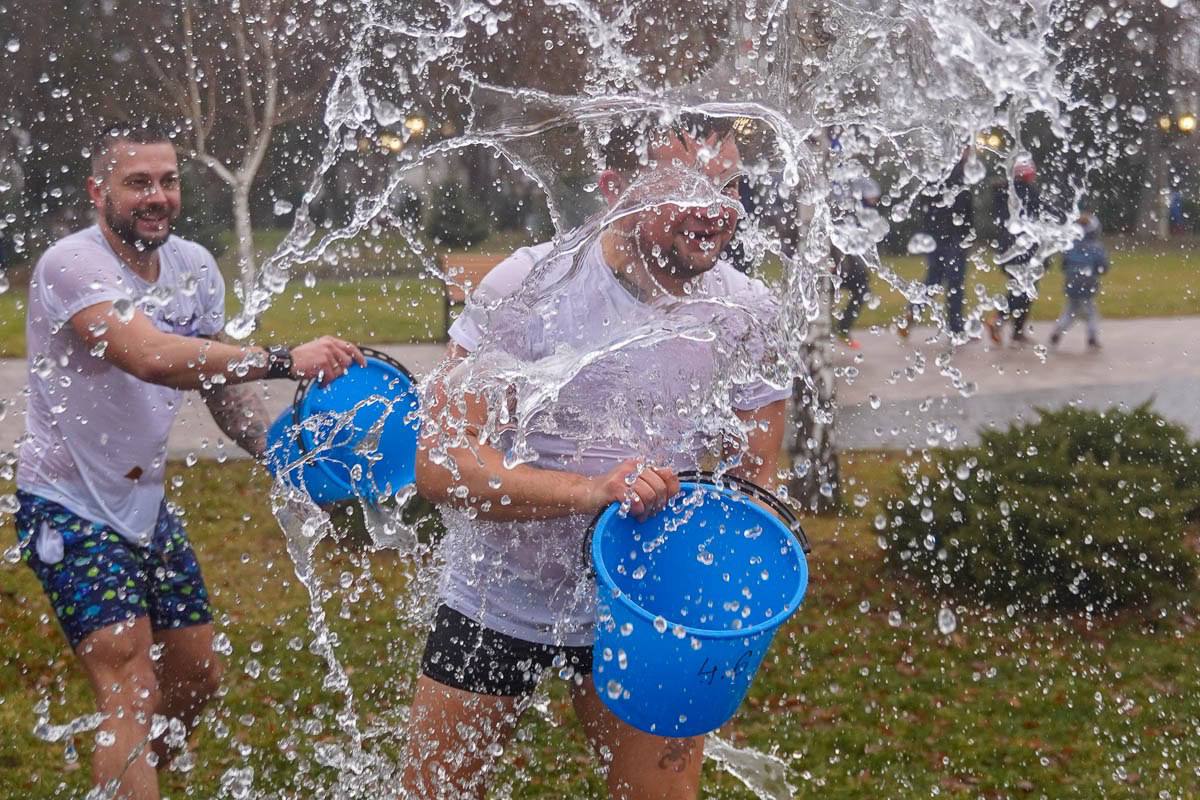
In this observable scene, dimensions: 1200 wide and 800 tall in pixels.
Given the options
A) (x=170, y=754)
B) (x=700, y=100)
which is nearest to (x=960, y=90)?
(x=700, y=100)

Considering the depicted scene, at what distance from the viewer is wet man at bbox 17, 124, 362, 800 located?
8.82ft

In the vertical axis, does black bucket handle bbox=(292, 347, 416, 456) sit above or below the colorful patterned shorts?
above

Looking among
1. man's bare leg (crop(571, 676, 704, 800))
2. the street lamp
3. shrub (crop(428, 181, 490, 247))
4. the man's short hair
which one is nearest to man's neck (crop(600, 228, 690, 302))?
man's bare leg (crop(571, 676, 704, 800))

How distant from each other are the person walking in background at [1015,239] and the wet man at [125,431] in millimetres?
5001

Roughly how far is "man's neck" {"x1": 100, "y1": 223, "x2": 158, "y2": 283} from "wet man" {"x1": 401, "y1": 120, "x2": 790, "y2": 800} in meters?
0.97

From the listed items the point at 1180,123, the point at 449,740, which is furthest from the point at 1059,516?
the point at 1180,123

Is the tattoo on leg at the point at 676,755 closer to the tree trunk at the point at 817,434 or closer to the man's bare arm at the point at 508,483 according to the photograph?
the man's bare arm at the point at 508,483

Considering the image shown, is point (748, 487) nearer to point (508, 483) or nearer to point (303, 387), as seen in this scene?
point (508, 483)

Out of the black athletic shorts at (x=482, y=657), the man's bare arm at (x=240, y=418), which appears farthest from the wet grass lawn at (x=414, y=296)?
the black athletic shorts at (x=482, y=657)

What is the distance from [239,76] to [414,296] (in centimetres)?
220

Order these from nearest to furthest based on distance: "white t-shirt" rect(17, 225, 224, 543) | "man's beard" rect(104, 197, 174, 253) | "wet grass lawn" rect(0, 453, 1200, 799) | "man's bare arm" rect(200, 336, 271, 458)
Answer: "white t-shirt" rect(17, 225, 224, 543) < "man's beard" rect(104, 197, 174, 253) < "man's bare arm" rect(200, 336, 271, 458) < "wet grass lawn" rect(0, 453, 1200, 799)

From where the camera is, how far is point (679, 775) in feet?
8.09

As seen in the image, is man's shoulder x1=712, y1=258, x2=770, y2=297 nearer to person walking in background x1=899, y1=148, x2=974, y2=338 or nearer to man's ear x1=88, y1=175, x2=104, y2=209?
man's ear x1=88, y1=175, x2=104, y2=209

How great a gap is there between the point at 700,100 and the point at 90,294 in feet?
4.71
